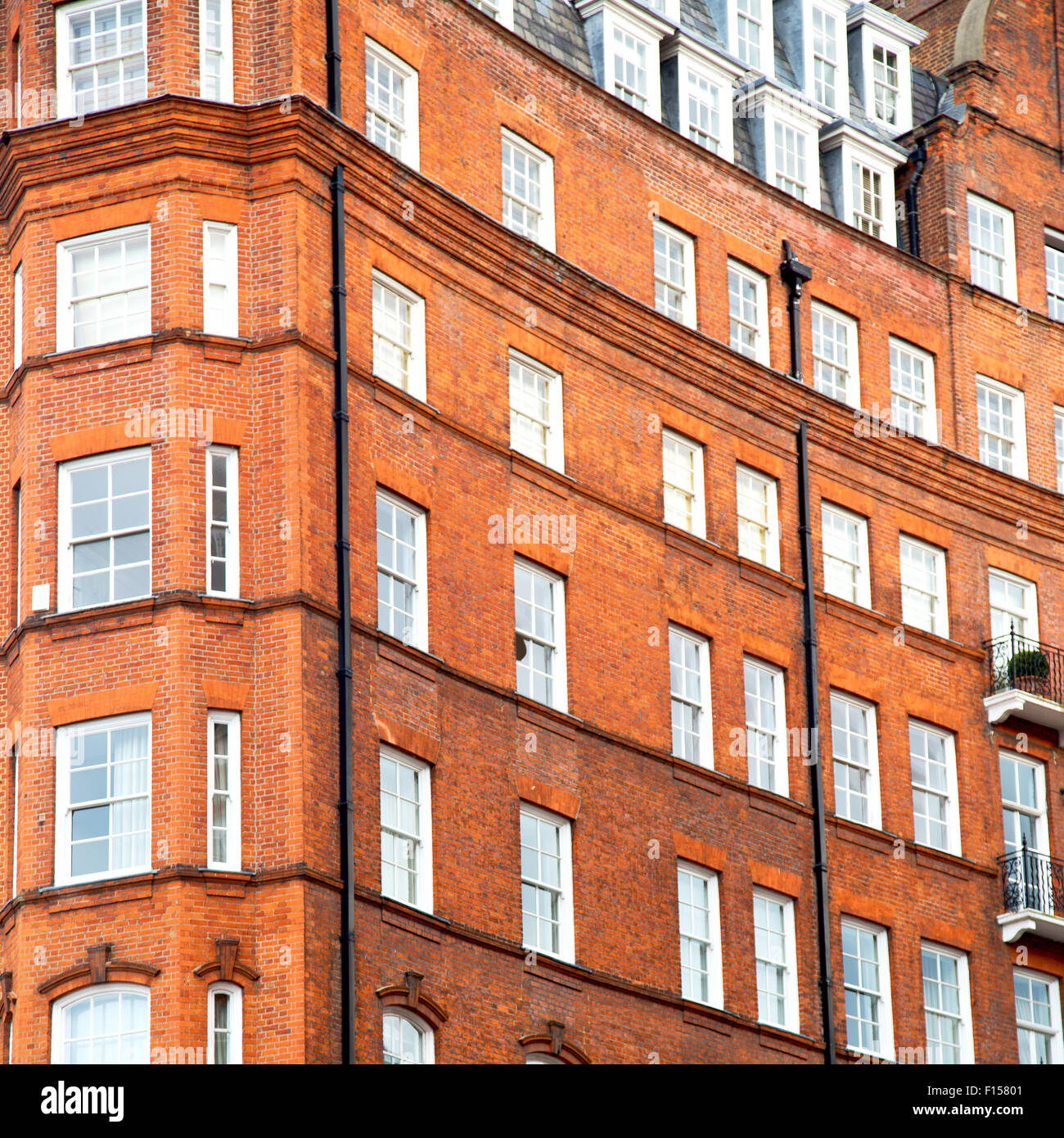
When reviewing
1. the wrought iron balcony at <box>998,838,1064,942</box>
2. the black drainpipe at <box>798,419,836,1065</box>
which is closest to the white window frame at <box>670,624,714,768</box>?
the black drainpipe at <box>798,419,836,1065</box>

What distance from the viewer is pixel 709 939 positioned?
43656mm

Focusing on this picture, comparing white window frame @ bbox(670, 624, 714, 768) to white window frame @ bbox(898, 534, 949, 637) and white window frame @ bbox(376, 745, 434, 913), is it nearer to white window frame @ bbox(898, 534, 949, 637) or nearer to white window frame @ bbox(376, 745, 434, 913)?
white window frame @ bbox(898, 534, 949, 637)

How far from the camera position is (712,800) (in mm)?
44344

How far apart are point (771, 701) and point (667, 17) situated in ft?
40.6

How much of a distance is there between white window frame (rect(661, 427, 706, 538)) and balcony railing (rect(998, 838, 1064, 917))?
28.0 ft

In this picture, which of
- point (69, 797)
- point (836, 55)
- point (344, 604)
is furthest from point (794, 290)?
point (69, 797)

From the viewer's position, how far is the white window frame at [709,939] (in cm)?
4303

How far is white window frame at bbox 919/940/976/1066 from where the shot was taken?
152 ft

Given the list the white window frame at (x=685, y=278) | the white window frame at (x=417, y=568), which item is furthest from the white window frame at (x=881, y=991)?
the white window frame at (x=685, y=278)

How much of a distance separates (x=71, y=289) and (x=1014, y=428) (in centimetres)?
2044

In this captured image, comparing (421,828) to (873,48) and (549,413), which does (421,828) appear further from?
(873,48)

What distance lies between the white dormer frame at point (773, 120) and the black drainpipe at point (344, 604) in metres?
11.9

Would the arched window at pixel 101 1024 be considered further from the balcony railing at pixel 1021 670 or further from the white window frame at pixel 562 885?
the balcony railing at pixel 1021 670

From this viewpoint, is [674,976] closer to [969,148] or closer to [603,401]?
[603,401]
